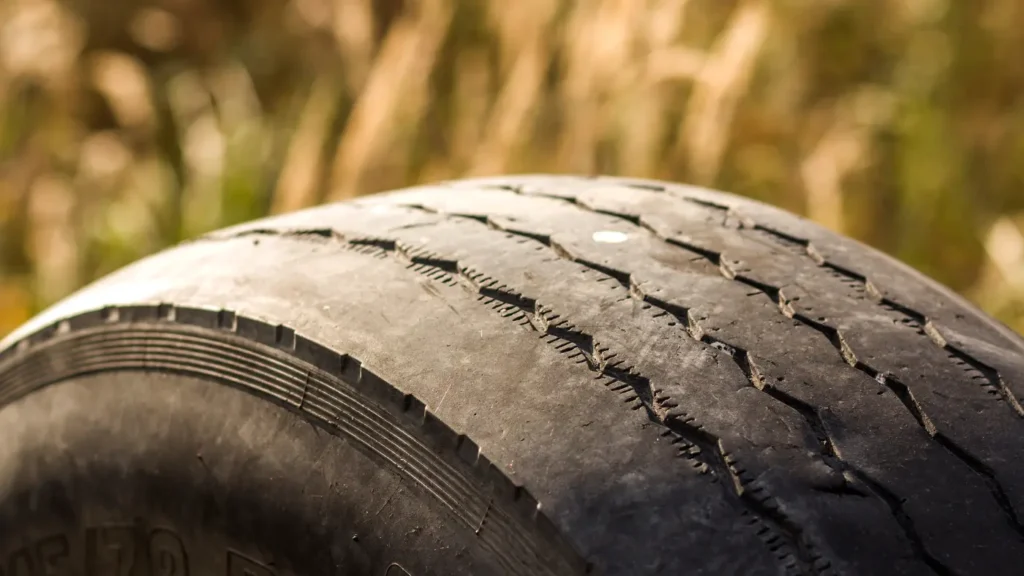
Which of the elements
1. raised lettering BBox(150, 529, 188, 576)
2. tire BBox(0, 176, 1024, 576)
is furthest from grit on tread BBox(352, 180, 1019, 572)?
raised lettering BBox(150, 529, 188, 576)

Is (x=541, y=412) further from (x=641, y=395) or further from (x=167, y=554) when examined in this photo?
(x=167, y=554)

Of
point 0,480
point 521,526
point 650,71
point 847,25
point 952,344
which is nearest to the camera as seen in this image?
point 521,526

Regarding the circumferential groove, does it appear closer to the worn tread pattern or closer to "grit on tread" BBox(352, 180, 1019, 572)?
"grit on tread" BBox(352, 180, 1019, 572)

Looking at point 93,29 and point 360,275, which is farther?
point 93,29

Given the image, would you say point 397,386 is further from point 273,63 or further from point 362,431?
point 273,63

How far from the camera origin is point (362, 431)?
686 mm

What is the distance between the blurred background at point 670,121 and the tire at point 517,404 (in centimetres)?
157

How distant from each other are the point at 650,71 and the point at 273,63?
7.52 feet

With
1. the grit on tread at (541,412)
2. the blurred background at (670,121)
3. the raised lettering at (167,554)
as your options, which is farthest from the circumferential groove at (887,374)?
the blurred background at (670,121)

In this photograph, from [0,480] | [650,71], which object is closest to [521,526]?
[0,480]

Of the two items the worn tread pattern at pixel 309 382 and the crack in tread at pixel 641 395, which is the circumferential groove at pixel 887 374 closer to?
the crack in tread at pixel 641 395

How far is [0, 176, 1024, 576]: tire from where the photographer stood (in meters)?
0.60

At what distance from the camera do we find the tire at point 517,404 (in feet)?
1.97

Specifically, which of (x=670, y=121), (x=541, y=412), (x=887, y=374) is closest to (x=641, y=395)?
(x=541, y=412)
